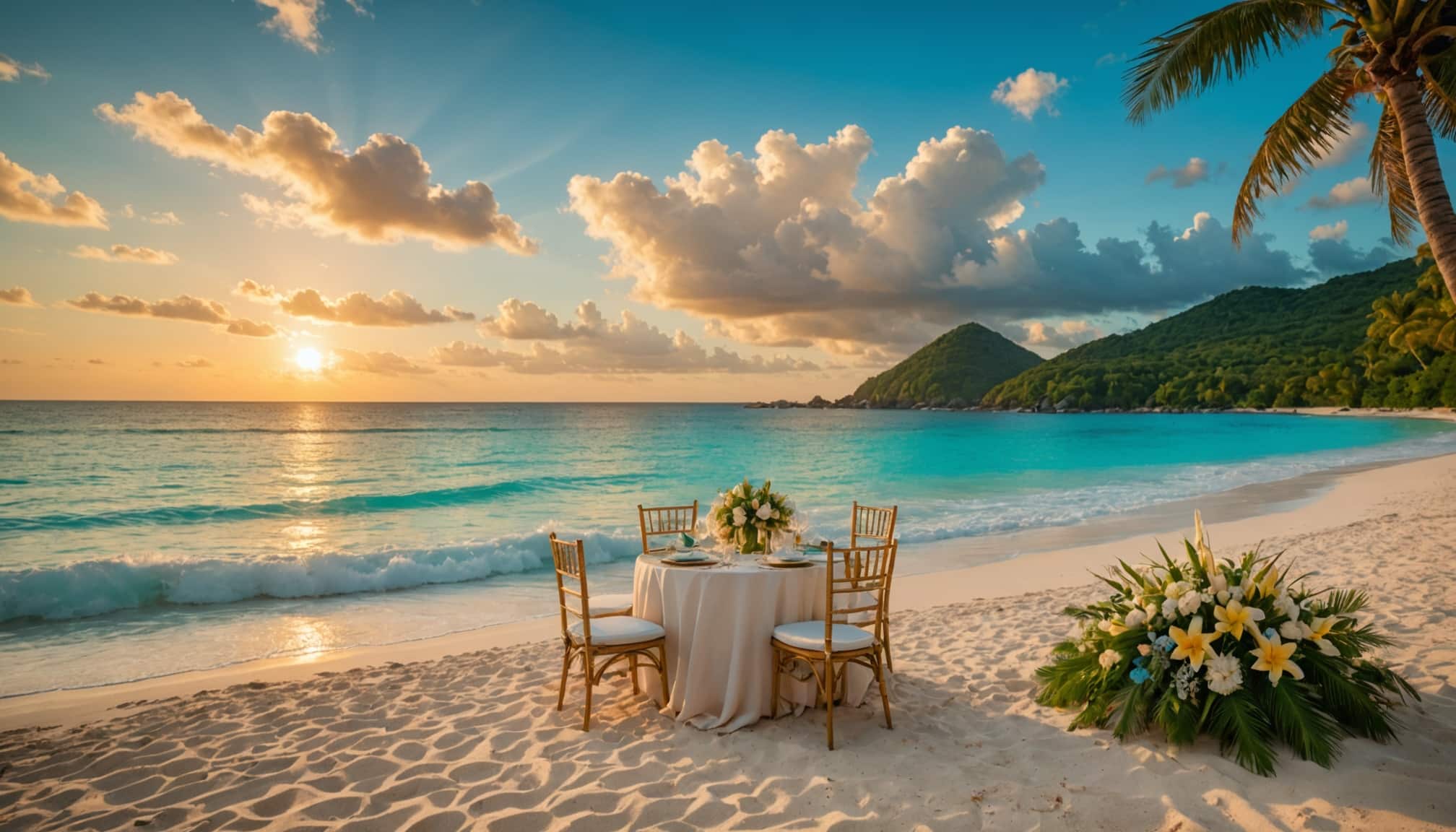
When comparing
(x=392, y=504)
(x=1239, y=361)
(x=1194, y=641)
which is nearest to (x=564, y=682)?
(x=1194, y=641)

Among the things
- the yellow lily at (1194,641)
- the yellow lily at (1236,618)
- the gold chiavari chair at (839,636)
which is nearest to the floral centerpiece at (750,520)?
the gold chiavari chair at (839,636)

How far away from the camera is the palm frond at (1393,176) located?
7.05 metres

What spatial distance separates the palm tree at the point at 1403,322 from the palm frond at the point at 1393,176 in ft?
174

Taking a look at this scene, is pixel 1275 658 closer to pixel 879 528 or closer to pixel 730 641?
pixel 730 641

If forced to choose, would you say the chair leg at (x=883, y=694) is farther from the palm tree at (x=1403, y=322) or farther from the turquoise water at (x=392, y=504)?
the palm tree at (x=1403, y=322)

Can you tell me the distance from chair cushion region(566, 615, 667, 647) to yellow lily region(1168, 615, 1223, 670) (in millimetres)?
2932

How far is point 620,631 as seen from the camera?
4.45 metres

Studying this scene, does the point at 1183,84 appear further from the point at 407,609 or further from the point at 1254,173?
the point at 407,609

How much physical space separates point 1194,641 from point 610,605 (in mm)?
3579

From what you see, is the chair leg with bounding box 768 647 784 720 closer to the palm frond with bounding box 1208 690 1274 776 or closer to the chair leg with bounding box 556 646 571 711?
the chair leg with bounding box 556 646 571 711

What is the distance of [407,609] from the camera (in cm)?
854

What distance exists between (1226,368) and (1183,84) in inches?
3955

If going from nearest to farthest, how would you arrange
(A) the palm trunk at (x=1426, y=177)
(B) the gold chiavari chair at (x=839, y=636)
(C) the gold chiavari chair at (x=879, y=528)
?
(B) the gold chiavari chair at (x=839, y=636) < (A) the palm trunk at (x=1426, y=177) < (C) the gold chiavari chair at (x=879, y=528)

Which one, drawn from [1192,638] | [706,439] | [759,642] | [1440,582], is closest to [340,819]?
[759,642]
